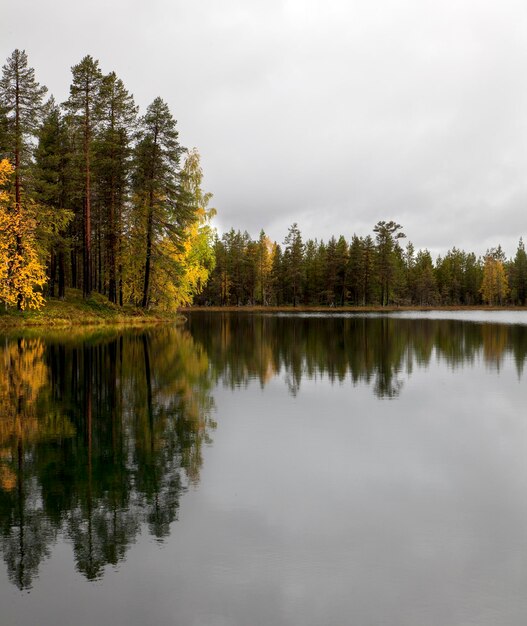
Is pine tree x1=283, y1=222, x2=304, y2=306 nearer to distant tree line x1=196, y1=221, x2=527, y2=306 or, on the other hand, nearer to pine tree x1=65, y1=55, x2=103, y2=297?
distant tree line x1=196, y1=221, x2=527, y2=306

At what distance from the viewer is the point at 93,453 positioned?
11.3 meters

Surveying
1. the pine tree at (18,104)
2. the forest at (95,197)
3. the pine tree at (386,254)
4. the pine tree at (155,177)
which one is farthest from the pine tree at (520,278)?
the pine tree at (18,104)

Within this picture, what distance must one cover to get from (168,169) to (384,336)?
2522cm

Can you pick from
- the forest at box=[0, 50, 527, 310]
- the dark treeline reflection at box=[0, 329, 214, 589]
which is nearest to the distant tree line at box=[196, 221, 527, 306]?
the forest at box=[0, 50, 527, 310]

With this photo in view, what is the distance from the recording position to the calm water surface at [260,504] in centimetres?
608

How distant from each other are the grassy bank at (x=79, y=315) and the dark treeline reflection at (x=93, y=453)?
2031cm

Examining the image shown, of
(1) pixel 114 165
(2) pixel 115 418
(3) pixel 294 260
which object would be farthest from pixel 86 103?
(3) pixel 294 260

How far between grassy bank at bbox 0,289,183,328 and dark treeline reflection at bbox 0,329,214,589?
2031 centimetres

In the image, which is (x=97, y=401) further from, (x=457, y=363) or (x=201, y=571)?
(x=457, y=363)

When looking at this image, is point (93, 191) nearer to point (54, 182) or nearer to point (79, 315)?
point (54, 182)

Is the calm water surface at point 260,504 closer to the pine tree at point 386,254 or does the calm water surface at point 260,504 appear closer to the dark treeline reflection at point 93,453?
the dark treeline reflection at point 93,453

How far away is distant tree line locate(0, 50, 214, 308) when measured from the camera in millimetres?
42375

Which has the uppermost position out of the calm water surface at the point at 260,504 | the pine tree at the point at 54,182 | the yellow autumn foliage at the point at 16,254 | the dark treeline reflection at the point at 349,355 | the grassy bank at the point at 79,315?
the pine tree at the point at 54,182

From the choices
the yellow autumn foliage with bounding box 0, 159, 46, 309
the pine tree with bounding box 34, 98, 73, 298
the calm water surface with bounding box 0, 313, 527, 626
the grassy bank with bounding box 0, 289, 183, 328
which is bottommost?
the calm water surface with bounding box 0, 313, 527, 626
